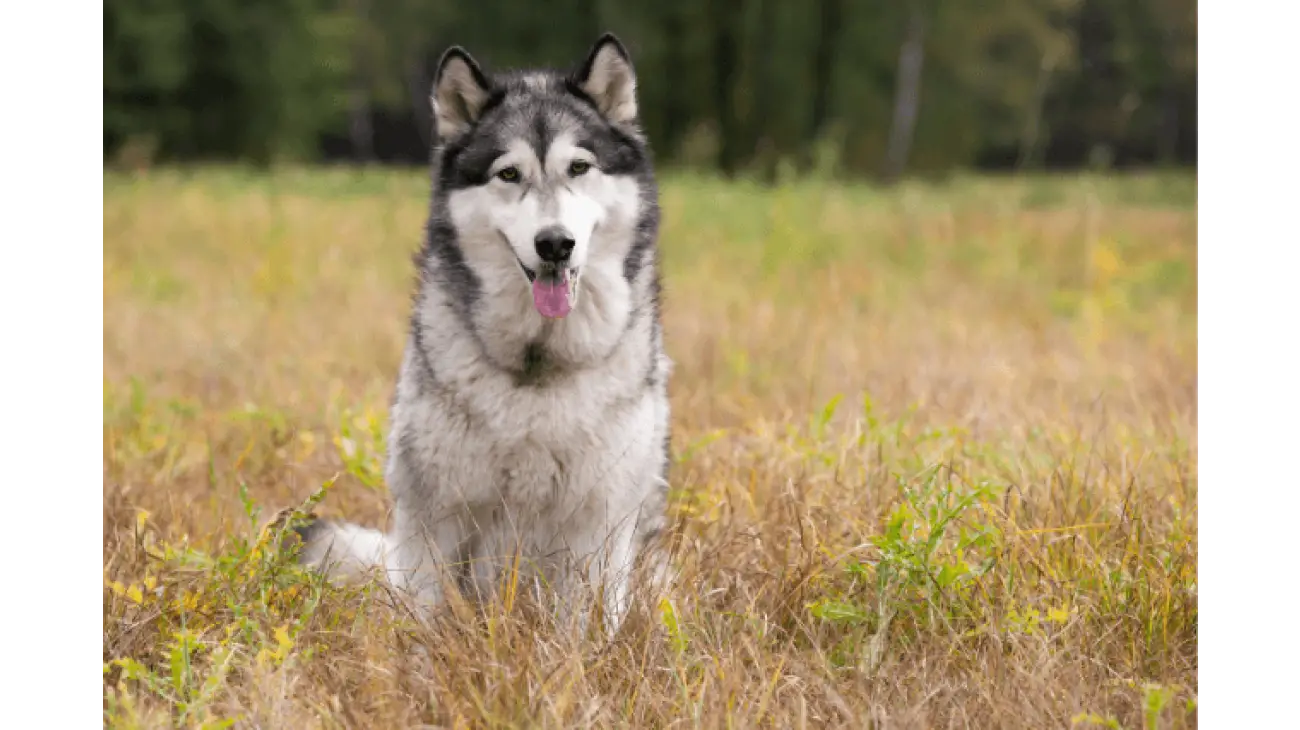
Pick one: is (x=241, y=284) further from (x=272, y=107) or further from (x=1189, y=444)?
(x=272, y=107)

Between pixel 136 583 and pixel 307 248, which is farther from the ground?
pixel 307 248

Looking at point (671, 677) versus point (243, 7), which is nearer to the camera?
point (671, 677)

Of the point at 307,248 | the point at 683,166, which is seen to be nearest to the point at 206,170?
the point at 683,166

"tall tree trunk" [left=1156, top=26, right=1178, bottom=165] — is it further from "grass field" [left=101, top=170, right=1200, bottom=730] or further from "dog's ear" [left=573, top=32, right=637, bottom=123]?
"dog's ear" [left=573, top=32, right=637, bottom=123]

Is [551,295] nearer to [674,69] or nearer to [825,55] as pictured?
[674,69]

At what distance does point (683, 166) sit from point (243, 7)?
14.3 m

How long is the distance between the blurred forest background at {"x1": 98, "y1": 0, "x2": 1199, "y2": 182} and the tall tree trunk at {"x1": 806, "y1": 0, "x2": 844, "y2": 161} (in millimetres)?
47

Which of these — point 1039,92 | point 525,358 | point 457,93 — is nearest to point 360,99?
point 1039,92

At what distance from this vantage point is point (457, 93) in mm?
3266

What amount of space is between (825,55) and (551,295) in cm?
2273

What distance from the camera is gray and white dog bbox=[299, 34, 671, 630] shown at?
10.2 feet

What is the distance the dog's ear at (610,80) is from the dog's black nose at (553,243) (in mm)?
650

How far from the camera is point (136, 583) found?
3.08 metres

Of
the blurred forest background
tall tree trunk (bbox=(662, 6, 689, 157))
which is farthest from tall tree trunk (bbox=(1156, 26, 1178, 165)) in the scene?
tall tree trunk (bbox=(662, 6, 689, 157))
